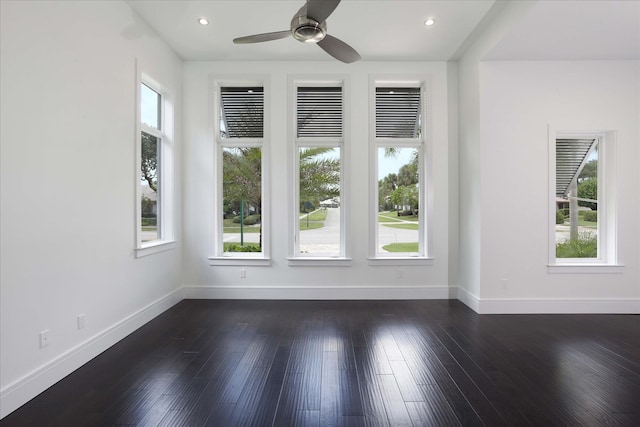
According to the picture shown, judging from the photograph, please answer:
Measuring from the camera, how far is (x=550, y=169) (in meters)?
3.69

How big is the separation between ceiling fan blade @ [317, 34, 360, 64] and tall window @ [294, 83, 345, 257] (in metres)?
1.50

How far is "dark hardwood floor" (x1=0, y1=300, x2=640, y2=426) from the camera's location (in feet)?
6.22

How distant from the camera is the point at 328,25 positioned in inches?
134

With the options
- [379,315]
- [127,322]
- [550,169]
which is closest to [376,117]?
[550,169]

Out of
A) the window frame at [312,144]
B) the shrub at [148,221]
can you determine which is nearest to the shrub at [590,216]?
the window frame at [312,144]

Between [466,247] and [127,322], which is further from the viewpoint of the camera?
[466,247]

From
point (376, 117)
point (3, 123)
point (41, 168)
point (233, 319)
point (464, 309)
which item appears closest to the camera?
point (3, 123)

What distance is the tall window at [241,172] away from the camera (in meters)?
4.42

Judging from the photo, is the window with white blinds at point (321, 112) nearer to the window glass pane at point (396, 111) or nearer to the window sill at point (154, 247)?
the window glass pane at point (396, 111)

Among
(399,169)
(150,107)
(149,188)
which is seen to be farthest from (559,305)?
(150,107)

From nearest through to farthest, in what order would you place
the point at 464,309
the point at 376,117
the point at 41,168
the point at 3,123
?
1. the point at 3,123
2. the point at 41,168
3. the point at 464,309
4. the point at 376,117

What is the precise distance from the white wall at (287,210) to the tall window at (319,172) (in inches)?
7.4

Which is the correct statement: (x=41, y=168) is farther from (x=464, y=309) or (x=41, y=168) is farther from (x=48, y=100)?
(x=464, y=309)

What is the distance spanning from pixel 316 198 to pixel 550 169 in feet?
9.17
